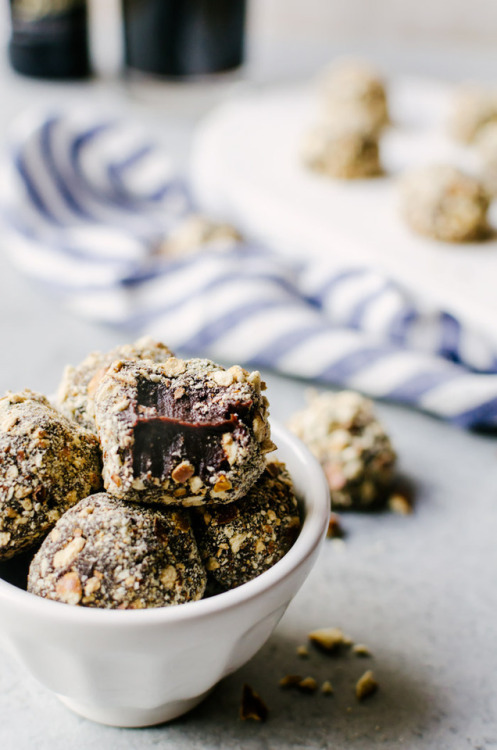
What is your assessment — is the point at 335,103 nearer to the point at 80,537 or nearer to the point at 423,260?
the point at 423,260

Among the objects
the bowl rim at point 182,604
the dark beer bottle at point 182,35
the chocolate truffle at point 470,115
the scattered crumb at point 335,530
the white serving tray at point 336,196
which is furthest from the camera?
the dark beer bottle at point 182,35

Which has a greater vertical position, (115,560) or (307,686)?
(115,560)

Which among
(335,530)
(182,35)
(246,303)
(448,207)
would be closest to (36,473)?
(335,530)

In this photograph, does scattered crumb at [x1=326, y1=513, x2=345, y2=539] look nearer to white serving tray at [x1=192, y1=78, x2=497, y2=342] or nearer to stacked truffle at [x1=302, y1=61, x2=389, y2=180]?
white serving tray at [x1=192, y1=78, x2=497, y2=342]

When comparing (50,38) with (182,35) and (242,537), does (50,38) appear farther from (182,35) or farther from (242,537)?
(242,537)

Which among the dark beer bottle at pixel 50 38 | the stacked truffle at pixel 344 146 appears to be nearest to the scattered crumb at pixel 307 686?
the stacked truffle at pixel 344 146

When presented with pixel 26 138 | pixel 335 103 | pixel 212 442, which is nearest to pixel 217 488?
pixel 212 442

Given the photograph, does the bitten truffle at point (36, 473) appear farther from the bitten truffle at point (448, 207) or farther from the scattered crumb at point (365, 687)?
the bitten truffle at point (448, 207)
